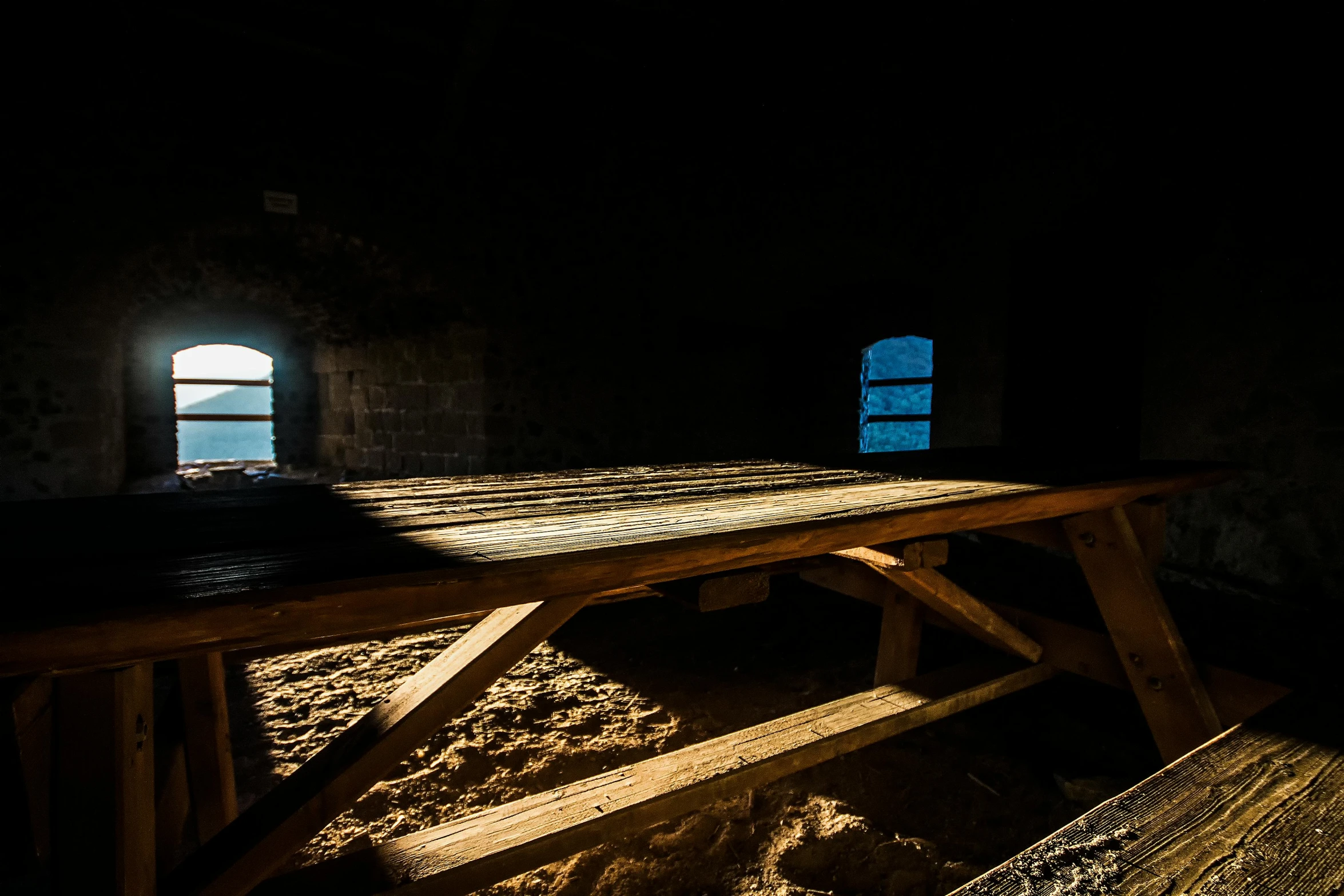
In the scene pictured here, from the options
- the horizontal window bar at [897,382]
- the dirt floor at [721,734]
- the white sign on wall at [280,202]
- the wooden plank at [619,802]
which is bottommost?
the dirt floor at [721,734]

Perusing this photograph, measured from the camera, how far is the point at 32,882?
155 centimetres

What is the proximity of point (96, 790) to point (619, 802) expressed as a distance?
94 cm

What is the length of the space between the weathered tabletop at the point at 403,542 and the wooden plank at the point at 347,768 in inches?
8.6

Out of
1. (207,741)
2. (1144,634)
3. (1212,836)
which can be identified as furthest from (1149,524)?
(207,741)

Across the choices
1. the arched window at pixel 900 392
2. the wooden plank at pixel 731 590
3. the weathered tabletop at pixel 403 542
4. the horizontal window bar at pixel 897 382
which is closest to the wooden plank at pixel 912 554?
the weathered tabletop at pixel 403 542

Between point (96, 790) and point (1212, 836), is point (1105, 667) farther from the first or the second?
point (96, 790)

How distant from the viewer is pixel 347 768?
114 centimetres

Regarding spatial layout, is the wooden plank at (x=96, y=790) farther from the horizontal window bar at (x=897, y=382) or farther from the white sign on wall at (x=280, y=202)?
the horizontal window bar at (x=897, y=382)

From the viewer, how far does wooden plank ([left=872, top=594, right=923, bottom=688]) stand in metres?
2.37

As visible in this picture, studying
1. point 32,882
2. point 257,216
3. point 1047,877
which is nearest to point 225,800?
point 32,882

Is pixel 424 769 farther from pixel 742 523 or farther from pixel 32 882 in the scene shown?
A: pixel 742 523

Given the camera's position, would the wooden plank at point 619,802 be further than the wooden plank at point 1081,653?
No

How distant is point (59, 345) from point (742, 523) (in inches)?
221

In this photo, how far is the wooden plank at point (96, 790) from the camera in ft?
2.90
